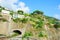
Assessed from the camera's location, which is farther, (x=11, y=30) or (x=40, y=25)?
(x=40, y=25)

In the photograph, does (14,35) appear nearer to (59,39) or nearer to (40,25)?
(40,25)

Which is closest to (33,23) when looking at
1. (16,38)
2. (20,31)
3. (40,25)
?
(40,25)

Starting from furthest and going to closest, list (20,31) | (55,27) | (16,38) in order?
(55,27)
(20,31)
(16,38)

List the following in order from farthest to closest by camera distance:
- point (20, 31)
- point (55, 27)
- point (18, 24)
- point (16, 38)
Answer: point (55, 27), point (18, 24), point (20, 31), point (16, 38)

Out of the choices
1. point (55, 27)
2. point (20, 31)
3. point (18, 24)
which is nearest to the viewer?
point (20, 31)

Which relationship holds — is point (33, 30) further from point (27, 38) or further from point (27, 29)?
point (27, 38)

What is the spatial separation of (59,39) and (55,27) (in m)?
2.64

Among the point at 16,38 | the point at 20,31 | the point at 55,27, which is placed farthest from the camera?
the point at 55,27

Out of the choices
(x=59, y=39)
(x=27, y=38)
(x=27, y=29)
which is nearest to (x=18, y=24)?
(x=27, y=29)

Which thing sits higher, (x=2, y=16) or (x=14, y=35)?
(x=2, y=16)

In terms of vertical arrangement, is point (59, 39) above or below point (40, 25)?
below

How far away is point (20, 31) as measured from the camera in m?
34.2

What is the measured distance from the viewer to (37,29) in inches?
1436

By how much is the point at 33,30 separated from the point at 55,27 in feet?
18.1
